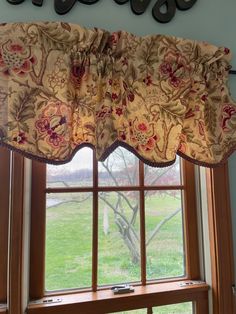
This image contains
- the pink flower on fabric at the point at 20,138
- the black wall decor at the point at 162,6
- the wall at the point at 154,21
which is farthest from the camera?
the black wall decor at the point at 162,6

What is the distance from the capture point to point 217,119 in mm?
1140

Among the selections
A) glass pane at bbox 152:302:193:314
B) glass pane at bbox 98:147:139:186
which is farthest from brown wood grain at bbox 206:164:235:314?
glass pane at bbox 98:147:139:186

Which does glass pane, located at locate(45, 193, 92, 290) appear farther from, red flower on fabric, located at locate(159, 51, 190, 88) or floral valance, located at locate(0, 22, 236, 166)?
red flower on fabric, located at locate(159, 51, 190, 88)

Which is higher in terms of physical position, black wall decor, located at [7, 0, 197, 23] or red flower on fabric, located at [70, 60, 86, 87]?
black wall decor, located at [7, 0, 197, 23]

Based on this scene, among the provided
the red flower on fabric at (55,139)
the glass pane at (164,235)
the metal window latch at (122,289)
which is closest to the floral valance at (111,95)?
the red flower on fabric at (55,139)

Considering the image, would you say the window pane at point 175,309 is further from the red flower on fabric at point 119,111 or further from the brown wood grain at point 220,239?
the red flower on fabric at point 119,111

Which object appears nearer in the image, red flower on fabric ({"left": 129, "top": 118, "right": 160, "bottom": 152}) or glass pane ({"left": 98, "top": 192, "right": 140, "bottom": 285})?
red flower on fabric ({"left": 129, "top": 118, "right": 160, "bottom": 152})

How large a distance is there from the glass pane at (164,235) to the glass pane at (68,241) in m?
0.26

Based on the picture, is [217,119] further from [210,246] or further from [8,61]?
[8,61]

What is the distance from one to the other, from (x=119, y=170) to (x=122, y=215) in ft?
0.62

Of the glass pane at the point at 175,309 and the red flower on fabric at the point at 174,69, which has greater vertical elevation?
the red flower on fabric at the point at 174,69

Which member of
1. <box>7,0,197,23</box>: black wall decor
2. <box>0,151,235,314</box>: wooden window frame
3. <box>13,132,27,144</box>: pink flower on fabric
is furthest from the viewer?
<box>7,0,197,23</box>: black wall decor

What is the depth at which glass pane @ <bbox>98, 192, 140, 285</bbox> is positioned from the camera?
1.17 meters

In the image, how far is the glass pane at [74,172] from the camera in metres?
1.15
